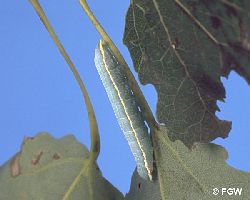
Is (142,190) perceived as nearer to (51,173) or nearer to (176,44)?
(51,173)

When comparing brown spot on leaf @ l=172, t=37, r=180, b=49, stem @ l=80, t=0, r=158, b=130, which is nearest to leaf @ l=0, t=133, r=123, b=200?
stem @ l=80, t=0, r=158, b=130

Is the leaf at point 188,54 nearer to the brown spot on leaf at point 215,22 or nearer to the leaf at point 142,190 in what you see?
the brown spot on leaf at point 215,22

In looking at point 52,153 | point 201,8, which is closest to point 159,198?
point 52,153

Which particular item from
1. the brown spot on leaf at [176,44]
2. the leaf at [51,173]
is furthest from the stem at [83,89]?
the brown spot on leaf at [176,44]

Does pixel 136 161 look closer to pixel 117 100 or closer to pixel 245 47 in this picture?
pixel 117 100

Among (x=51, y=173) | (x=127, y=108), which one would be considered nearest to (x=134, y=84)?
(x=127, y=108)

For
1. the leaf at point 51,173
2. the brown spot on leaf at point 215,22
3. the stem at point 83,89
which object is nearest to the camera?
the brown spot on leaf at point 215,22

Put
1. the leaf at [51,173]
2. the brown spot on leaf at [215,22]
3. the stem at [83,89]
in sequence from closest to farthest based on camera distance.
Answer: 1. the brown spot on leaf at [215,22]
2. the stem at [83,89]
3. the leaf at [51,173]
